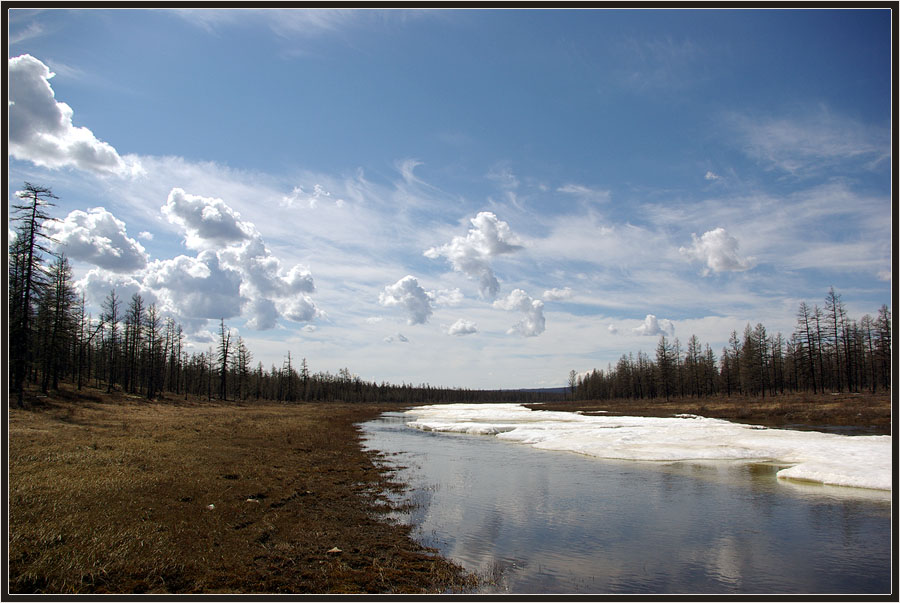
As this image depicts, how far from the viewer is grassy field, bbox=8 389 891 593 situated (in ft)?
28.4

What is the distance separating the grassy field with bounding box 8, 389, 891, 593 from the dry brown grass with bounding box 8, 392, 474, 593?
33mm

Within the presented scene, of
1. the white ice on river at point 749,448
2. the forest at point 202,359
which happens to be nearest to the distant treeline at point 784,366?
the forest at point 202,359

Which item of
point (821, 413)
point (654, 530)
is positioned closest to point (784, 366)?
point (821, 413)

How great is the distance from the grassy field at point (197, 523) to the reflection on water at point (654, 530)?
1.72 m

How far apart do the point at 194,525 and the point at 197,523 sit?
194 mm

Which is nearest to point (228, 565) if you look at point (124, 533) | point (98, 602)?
point (124, 533)

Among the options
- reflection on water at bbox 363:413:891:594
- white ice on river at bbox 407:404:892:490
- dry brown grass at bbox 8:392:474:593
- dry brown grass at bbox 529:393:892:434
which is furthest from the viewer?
dry brown grass at bbox 529:393:892:434

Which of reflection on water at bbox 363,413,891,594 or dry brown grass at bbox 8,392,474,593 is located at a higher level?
dry brown grass at bbox 8,392,474,593

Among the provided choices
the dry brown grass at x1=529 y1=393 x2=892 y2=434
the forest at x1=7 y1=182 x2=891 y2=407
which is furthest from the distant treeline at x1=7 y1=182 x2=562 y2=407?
the dry brown grass at x1=529 y1=393 x2=892 y2=434

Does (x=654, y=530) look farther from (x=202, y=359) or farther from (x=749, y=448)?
(x=202, y=359)

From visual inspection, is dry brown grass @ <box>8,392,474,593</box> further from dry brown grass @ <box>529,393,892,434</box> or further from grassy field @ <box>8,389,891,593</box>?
dry brown grass @ <box>529,393,892,434</box>

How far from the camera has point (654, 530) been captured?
43.5 feet

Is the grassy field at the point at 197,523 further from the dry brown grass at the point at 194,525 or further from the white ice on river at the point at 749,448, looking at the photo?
the white ice on river at the point at 749,448

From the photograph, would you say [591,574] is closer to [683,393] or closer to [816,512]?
[816,512]
